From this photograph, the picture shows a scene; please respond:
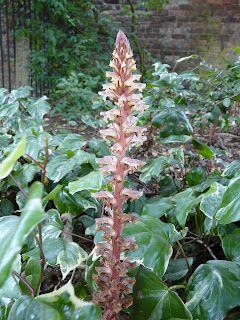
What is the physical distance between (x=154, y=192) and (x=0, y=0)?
13.8 ft

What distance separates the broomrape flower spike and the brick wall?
218 inches

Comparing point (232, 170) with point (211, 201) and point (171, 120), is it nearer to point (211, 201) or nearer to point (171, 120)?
point (211, 201)

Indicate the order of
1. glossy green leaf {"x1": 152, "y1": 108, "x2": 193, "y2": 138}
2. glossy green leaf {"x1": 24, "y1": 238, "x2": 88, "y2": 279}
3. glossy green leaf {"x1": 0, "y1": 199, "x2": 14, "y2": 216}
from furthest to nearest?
glossy green leaf {"x1": 152, "y1": 108, "x2": 193, "y2": 138}, glossy green leaf {"x1": 0, "y1": 199, "x2": 14, "y2": 216}, glossy green leaf {"x1": 24, "y1": 238, "x2": 88, "y2": 279}

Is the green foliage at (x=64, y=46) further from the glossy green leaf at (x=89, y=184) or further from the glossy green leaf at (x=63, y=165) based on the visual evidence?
the glossy green leaf at (x=89, y=184)

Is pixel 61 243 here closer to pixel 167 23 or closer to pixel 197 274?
pixel 197 274

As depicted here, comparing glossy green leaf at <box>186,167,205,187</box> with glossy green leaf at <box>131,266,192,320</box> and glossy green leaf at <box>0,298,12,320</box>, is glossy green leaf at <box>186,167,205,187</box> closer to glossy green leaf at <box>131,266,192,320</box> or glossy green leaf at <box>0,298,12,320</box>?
glossy green leaf at <box>131,266,192,320</box>

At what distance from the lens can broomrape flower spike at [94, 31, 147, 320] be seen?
631mm

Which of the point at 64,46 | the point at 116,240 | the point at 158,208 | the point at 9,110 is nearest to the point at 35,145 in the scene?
the point at 9,110

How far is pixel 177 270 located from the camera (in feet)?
3.56

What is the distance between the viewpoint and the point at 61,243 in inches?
37.6

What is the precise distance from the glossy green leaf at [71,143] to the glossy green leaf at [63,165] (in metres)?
0.11

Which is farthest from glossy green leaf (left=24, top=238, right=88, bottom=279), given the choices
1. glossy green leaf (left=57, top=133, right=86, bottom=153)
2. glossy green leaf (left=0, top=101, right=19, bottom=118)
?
glossy green leaf (left=0, top=101, right=19, bottom=118)

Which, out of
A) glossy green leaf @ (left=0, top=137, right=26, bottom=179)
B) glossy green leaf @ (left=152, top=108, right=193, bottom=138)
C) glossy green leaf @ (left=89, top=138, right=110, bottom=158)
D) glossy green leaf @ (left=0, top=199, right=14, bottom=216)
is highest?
glossy green leaf @ (left=0, top=137, right=26, bottom=179)

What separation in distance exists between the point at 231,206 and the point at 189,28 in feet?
18.5
